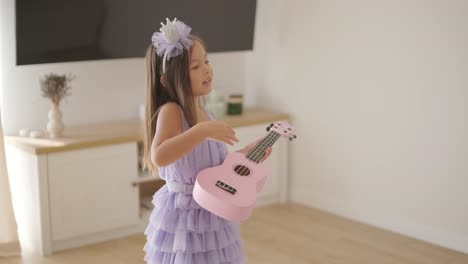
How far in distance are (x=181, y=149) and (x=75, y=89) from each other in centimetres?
188

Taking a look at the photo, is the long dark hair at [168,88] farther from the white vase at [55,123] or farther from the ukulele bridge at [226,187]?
the white vase at [55,123]

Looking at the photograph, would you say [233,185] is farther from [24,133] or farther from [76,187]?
[24,133]

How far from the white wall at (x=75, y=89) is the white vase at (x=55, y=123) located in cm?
21

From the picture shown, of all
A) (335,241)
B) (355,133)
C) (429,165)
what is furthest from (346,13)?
(335,241)

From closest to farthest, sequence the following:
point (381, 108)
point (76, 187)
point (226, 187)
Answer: point (226, 187) < point (76, 187) < point (381, 108)

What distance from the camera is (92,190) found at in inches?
Answer: 139

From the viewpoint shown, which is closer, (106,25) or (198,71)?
(198,71)

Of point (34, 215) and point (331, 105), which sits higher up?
point (331, 105)

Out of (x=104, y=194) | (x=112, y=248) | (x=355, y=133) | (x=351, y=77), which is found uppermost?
(x=351, y=77)

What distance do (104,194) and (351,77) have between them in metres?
1.50

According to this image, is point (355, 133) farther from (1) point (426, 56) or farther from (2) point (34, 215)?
(2) point (34, 215)

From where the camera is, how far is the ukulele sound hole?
91.5 inches

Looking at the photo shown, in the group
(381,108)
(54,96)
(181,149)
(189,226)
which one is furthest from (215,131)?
(381,108)

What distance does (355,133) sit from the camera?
3.91 metres
